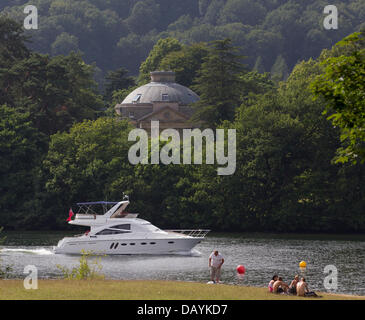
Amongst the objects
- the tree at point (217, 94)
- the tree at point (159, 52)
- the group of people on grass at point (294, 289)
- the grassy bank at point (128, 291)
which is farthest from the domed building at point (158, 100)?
the grassy bank at point (128, 291)

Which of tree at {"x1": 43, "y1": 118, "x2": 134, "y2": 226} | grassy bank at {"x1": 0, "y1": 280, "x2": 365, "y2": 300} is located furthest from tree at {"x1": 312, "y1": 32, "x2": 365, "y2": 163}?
tree at {"x1": 43, "y1": 118, "x2": 134, "y2": 226}

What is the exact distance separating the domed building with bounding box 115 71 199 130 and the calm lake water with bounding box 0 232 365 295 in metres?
74.3

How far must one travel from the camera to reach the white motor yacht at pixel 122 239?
7119 centimetres

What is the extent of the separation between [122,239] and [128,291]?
118 feet

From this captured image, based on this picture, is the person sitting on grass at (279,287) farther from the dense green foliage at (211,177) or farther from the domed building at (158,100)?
the domed building at (158,100)

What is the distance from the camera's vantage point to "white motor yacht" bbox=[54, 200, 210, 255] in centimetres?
7119

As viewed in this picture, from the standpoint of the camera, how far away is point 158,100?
16588cm

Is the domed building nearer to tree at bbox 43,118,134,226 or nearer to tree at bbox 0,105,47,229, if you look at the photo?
tree at bbox 43,118,134,226

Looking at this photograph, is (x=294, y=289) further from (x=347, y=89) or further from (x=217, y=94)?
(x=217, y=94)

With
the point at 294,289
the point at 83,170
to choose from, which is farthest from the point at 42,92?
the point at 294,289

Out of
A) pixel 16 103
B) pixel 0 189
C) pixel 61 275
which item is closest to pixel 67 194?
pixel 0 189

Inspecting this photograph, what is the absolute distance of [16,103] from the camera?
373 ft
